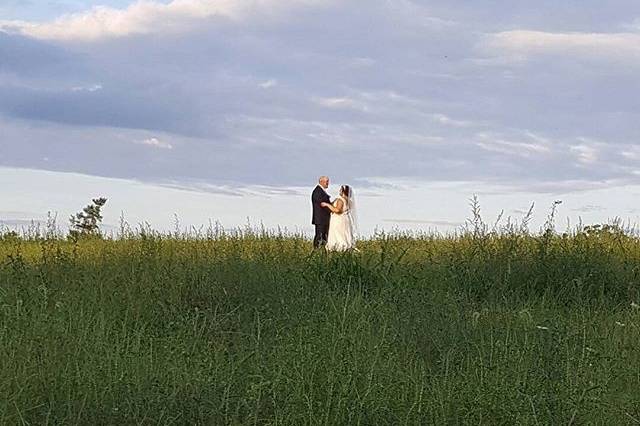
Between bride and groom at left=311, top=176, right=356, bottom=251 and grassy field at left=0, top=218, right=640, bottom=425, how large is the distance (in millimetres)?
4900

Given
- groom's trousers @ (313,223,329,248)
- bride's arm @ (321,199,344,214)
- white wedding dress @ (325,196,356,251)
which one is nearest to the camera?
white wedding dress @ (325,196,356,251)

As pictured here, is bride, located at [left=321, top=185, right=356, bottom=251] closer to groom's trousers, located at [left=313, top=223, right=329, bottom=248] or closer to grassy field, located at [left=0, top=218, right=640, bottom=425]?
groom's trousers, located at [left=313, top=223, right=329, bottom=248]

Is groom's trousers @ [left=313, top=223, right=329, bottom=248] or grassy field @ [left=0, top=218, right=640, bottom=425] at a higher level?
groom's trousers @ [left=313, top=223, right=329, bottom=248]

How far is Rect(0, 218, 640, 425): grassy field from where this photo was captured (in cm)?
490

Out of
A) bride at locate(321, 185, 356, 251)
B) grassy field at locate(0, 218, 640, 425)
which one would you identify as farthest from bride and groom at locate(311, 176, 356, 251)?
grassy field at locate(0, 218, 640, 425)

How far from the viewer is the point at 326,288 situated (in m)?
8.89

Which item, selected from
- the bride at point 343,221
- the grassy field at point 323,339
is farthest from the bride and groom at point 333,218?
the grassy field at point 323,339

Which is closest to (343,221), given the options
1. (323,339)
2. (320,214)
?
(320,214)

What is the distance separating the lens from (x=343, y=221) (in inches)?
643

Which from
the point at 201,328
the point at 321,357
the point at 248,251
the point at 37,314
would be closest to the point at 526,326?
the point at 321,357

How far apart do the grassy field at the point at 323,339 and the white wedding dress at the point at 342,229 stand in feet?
15.9

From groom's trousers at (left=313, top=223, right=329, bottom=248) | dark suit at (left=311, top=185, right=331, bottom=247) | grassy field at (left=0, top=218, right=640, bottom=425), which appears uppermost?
dark suit at (left=311, top=185, right=331, bottom=247)

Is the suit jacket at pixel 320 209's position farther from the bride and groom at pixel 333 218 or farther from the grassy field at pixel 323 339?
the grassy field at pixel 323 339

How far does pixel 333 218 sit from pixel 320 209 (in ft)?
2.43
